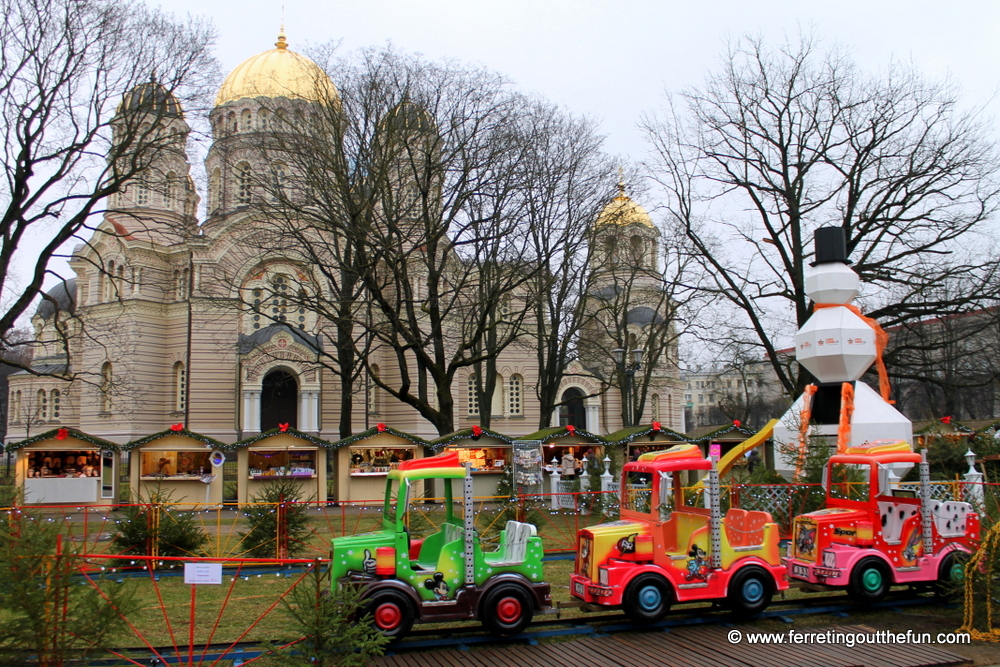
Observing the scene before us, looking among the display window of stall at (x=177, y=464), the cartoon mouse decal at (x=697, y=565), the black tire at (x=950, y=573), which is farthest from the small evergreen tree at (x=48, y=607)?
the display window of stall at (x=177, y=464)

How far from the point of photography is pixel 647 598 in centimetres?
898

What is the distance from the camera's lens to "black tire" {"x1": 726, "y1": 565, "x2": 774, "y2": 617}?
9234mm

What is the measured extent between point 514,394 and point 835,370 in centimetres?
2947

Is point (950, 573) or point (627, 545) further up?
point (627, 545)

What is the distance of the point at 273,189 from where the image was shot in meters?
20.0

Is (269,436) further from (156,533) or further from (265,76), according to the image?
(265,76)

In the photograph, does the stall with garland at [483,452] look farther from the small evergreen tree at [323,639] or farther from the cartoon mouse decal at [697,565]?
the small evergreen tree at [323,639]

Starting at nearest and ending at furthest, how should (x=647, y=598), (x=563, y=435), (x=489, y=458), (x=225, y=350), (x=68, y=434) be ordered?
(x=647, y=598) < (x=68, y=434) < (x=489, y=458) < (x=563, y=435) < (x=225, y=350)

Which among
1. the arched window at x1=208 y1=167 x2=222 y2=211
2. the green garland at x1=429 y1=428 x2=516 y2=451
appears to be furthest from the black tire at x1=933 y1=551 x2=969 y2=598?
the arched window at x1=208 y1=167 x2=222 y2=211

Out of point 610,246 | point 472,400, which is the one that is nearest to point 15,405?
point 472,400

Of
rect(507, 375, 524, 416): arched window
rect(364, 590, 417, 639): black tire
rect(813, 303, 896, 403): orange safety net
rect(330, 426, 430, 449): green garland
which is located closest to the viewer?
rect(364, 590, 417, 639): black tire

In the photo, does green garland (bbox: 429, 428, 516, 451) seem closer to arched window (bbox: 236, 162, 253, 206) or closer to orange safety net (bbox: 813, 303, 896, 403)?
arched window (bbox: 236, 162, 253, 206)

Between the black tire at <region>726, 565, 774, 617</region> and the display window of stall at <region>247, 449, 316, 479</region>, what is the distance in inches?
644

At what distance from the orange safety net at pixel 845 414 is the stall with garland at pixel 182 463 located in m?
16.7
